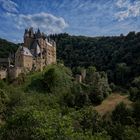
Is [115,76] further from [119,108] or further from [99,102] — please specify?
[119,108]

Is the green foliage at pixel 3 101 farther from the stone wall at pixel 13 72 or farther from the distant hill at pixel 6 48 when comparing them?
the distant hill at pixel 6 48

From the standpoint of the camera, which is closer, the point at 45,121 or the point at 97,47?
the point at 45,121

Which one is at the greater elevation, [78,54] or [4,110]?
[78,54]

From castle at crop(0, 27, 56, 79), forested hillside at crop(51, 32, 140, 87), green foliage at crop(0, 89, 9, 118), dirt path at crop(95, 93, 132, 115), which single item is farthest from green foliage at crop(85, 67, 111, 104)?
green foliage at crop(0, 89, 9, 118)

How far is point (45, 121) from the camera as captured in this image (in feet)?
130

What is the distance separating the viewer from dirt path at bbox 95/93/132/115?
8173cm

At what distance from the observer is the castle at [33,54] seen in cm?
8495

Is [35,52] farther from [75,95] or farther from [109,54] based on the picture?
[109,54]

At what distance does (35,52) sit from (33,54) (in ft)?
4.11

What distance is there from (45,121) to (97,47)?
11105 centimetres

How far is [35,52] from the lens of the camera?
303ft

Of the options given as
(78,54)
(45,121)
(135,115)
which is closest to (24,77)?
(135,115)

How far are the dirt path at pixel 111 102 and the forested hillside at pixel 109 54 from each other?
18.6 metres

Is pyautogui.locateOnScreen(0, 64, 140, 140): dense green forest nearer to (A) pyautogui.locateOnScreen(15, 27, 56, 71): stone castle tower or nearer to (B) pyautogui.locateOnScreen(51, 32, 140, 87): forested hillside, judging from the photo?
(A) pyautogui.locateOnScreen(15, 27, 56, 71): stone castle tower
